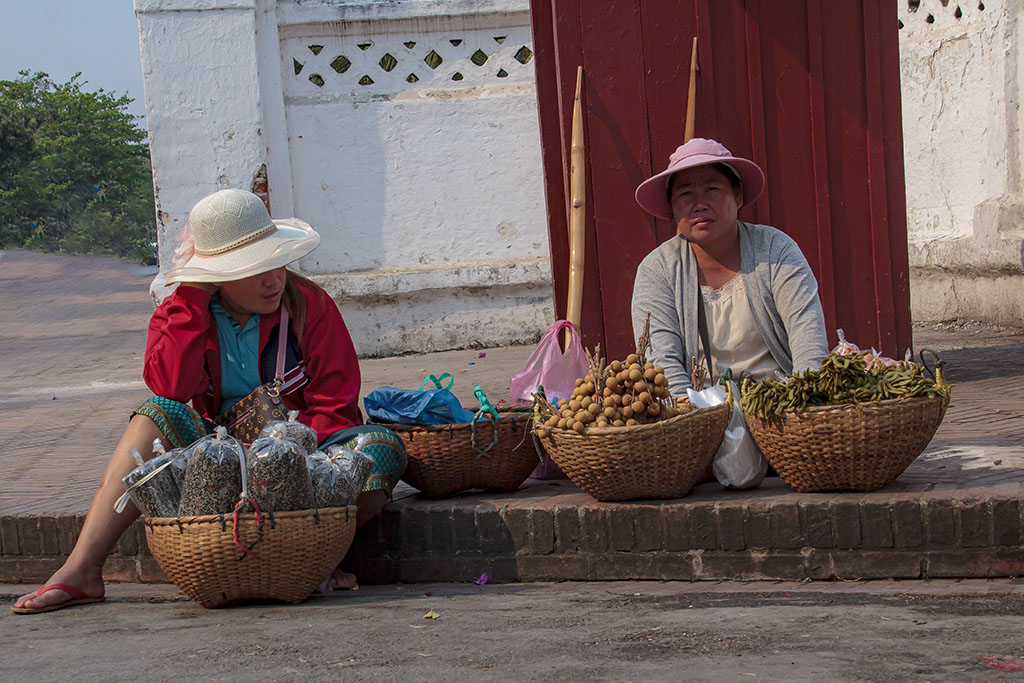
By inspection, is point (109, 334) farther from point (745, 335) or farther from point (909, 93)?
point (745, 335)

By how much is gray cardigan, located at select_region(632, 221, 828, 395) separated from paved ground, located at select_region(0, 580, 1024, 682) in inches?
34.2

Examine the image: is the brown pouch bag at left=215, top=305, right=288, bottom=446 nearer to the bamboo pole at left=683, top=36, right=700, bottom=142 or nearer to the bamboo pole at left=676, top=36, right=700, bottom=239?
the bamboo pole at left=676, top=36, right=700, bottom=239

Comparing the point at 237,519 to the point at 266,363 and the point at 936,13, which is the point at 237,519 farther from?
the point at 936,13

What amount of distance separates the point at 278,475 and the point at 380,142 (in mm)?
6081

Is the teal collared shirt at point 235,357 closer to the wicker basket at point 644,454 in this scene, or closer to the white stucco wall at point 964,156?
the wicker basket at point 644,454

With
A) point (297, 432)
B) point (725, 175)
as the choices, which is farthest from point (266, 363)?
point (725, 175)

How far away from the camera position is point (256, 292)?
4004 millimetres

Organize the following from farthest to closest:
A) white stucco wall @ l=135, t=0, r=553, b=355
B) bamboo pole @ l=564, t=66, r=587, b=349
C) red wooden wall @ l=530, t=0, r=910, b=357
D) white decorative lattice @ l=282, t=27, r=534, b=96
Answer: white decorative lattice @ l=282, t=27, r=534, b=96
white stucco wall @ l=135, t=0, r=553, b=355
red wooden wall @ l=530, t=0, r=910, b=357
bamboo pole @ l=564, t=66, r=587, b=349

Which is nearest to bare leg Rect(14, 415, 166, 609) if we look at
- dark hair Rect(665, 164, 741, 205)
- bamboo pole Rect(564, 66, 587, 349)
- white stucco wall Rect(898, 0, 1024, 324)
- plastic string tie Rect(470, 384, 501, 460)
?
plastic string tie Rect(470, 384, 501, 460)

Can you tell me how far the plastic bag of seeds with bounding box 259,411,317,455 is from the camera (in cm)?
369

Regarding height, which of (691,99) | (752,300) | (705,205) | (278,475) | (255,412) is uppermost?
(691,99)

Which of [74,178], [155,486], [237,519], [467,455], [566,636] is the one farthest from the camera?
[74,178]

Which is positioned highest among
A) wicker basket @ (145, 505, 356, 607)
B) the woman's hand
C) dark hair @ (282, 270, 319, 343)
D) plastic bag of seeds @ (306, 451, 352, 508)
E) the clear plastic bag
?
the woman's hand

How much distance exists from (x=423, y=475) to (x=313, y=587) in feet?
2.11
